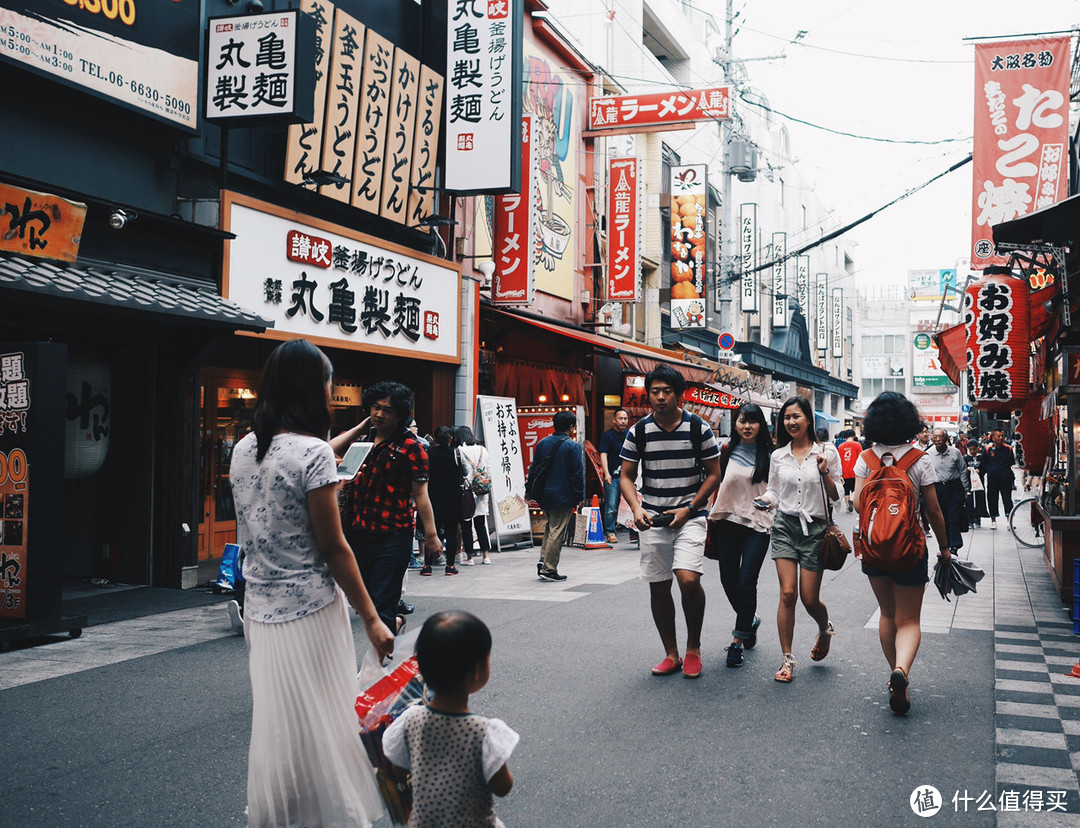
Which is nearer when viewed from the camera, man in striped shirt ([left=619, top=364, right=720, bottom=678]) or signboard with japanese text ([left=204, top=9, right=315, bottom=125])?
man in striped shirt ([left=619, top=364, right=720, bottom=678])

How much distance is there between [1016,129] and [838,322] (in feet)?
149

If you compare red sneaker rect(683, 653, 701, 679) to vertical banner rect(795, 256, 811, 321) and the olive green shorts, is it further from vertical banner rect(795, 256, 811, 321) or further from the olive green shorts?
vertical banner rect(795, 256, 811, 321)

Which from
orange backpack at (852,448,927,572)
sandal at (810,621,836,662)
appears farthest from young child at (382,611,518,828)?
sandal at (810,621,836,662)

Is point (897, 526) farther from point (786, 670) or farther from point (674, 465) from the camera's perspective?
point (674, 465)

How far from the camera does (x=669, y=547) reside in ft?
20.5

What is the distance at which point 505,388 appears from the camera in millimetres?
17953

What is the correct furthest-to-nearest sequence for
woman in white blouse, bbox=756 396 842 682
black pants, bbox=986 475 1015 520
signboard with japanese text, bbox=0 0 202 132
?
Answer: 1. black pants, bbox=986 475 1015 520
2. signboard with japanese text, bbox=0 0 202 132
3. woman in white blouse, bbox=756 396 842 682

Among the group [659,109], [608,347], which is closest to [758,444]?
[608,347]

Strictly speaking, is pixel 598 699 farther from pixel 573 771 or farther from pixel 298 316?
pixel 298 316

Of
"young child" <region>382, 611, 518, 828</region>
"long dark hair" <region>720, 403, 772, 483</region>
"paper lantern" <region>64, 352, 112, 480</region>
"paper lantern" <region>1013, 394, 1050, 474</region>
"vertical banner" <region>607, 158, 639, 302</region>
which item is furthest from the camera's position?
"vertical banner" <region>607, 158, 639, 302</region>

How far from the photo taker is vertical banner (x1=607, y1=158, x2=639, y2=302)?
2148 cm

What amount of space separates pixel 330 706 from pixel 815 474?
4127 millimetres

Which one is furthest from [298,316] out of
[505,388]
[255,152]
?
[505,388]

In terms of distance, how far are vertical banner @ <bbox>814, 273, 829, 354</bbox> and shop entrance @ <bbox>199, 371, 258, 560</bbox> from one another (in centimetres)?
4257
